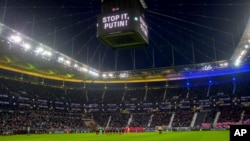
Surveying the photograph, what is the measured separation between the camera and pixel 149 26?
1639 inches

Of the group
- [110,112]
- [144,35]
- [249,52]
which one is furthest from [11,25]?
[110,112]

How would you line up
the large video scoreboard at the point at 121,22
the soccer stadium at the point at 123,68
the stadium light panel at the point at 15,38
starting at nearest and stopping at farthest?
the large video scoreboard at the point at 121,22, the soccer stadium at the point at 123,68, the stadium light panel at the point at 15,38

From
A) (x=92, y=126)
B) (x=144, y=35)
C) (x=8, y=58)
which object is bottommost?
(x=92, y=126)

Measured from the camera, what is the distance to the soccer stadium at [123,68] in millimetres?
29000

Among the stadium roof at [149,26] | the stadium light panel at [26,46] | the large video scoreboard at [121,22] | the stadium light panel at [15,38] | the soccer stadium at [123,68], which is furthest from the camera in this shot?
the stadium light panel at [26,46]

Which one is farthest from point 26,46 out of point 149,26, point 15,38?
point 149,26

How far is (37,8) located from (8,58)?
20.8m

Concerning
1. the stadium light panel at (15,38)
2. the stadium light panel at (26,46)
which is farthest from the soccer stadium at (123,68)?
the stadium light panel at (15,38)

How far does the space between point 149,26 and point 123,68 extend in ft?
88.5

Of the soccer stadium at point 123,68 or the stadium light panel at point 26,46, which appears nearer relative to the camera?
the soccer stadium at point 123,68

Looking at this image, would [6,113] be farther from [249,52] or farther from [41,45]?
[249,52]

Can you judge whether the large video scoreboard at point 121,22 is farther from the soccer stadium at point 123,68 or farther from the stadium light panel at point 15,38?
the stadium light panel at point 15,38

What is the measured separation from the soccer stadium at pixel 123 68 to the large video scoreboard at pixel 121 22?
8 centimetres

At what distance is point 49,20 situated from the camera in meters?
32.6
